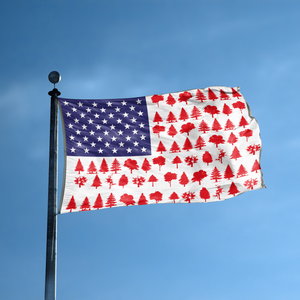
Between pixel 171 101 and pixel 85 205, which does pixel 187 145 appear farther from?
pixel 85 205

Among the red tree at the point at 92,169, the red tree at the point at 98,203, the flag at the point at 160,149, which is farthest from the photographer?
the flag at the point at 160,149

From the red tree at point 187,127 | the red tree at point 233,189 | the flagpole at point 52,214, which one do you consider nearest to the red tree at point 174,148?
the red tree at point 187,127

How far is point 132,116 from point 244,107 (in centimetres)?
490

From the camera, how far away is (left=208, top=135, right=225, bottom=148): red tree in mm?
17234

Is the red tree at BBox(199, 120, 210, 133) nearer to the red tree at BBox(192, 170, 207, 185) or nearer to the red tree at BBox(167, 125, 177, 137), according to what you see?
the red tree at BBox(167, 125, 177, 137)

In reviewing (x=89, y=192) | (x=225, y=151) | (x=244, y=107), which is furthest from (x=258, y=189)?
Result: (x=89, y=192)

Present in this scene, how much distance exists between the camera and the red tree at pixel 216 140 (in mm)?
17234

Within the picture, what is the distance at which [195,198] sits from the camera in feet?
53.5

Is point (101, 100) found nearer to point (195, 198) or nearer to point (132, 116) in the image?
point (132, 116)

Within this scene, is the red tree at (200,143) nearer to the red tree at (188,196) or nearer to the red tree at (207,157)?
the red tree at (207,157)

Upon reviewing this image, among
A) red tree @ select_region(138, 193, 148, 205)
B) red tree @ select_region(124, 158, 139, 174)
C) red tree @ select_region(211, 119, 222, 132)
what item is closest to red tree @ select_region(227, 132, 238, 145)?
red tree @ select_region(211, 119, 222, 132)

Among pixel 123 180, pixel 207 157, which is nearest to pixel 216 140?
pixel 207 157

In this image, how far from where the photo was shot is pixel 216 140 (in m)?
17.3

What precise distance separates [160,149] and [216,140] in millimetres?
2344
